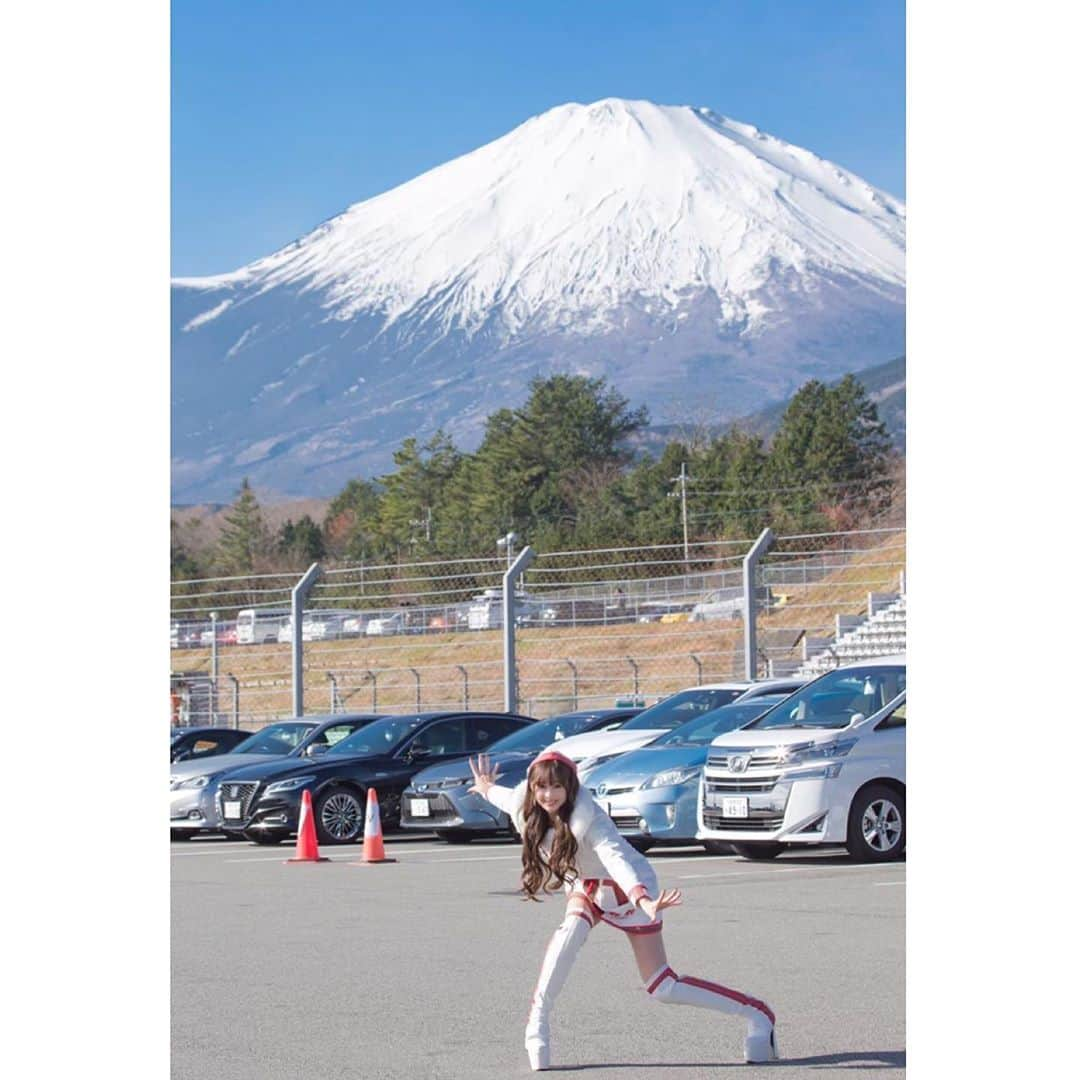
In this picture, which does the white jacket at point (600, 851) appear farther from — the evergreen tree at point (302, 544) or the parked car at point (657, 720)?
the evergreen tree at point (302, 544)

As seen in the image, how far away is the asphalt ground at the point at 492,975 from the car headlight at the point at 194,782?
5.32m

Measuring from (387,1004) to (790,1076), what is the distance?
2420 millimetres

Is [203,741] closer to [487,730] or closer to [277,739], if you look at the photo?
[277,739]

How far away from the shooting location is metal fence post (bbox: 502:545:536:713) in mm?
27969

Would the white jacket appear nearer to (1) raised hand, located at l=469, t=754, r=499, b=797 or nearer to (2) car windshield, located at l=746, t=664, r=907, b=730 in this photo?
(1) raised hand, located at l=469, t=754, r=499, b=797

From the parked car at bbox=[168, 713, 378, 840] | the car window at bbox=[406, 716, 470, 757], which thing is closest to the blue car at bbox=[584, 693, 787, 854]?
the car window at bbox=[406, 716, 470, 757]

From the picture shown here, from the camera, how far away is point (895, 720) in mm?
16172

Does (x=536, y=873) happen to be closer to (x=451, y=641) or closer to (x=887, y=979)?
(x=887, y=979)

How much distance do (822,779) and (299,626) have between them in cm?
1539

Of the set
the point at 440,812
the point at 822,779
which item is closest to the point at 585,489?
the point at 440,812

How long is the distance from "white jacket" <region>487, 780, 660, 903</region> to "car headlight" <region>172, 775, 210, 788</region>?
1407cm

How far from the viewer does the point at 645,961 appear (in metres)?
7.79
